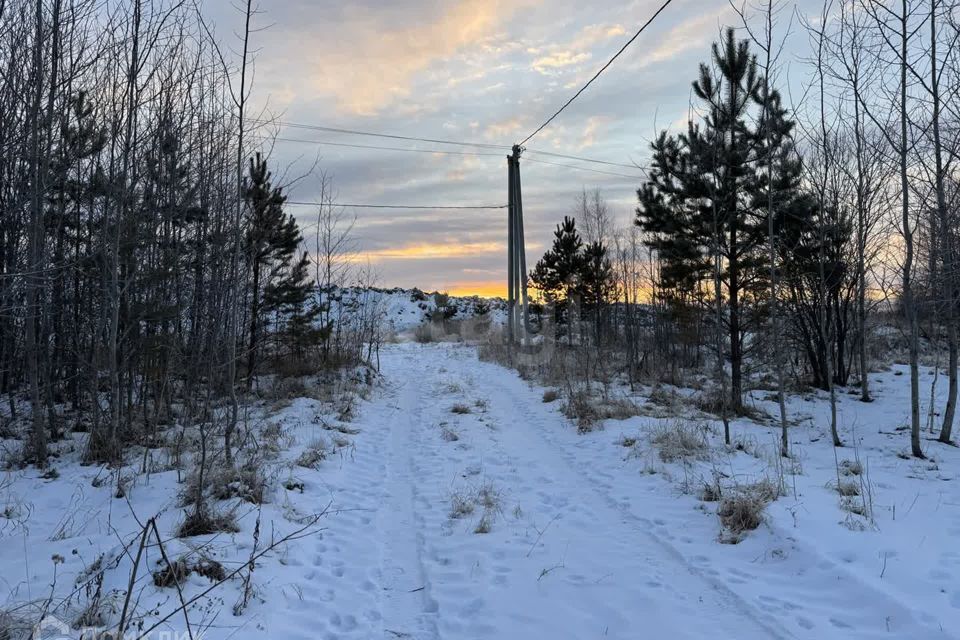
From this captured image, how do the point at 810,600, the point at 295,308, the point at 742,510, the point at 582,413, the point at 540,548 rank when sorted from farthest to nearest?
the point at 295,308, the point at 582,413, the point at 742,510, the point at 540,548, the point at 810,600

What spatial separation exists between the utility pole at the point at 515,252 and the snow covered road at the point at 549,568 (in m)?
14.0

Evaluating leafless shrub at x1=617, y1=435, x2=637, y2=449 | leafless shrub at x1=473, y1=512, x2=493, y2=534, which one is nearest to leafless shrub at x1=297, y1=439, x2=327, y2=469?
leafless shrub at x1=473, y1=512, x2=493, y2=534

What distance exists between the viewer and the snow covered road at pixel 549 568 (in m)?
3.19

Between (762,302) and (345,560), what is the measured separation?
12.0m

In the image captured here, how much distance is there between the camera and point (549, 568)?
3967mm

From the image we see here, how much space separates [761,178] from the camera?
10867 mm

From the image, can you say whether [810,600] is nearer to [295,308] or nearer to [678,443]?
[678,443]

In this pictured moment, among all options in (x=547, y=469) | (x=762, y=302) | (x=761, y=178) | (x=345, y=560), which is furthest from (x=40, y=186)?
(x=762, y=302)

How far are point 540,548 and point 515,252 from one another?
17.3 metres

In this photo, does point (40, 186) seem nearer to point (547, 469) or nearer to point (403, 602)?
point (403, 602)

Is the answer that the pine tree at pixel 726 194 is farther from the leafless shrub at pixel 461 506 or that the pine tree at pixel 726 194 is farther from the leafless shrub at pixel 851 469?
the leafless shrub at pixel 461 506

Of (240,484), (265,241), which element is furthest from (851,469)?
(265,241)

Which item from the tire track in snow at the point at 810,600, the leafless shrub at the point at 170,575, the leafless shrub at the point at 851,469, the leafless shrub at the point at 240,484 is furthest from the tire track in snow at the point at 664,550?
the leafless shrub at the point at 240,484

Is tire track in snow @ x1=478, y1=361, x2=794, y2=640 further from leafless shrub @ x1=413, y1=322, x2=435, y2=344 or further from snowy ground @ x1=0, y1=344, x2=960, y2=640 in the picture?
leafless shrub @ x1=413, y1=322, x2=435, y2=344
